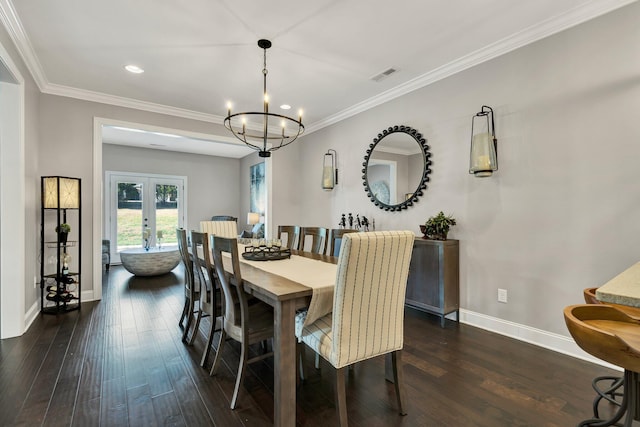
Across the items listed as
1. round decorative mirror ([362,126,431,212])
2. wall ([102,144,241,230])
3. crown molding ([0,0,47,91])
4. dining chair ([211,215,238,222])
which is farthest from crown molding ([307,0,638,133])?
wall ([102,144,241,230])

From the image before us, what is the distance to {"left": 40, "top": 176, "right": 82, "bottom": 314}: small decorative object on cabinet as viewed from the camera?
3.46 metres

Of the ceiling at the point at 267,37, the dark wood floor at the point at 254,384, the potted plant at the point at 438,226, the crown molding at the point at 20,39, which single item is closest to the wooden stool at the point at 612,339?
the dark wood floor at the point at 254,384

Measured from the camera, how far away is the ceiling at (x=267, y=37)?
232 cm

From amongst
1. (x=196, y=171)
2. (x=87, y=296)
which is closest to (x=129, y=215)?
(x=196, y=171)

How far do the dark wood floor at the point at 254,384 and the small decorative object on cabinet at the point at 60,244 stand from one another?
624mm

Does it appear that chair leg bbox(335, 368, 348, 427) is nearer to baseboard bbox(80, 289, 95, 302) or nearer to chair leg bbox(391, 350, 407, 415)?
chair leg bbox(391, 350, 407, 415)

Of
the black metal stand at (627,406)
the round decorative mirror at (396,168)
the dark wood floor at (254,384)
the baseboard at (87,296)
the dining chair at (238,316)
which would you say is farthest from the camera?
the baseboard at (87,296)

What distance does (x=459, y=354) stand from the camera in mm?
2463

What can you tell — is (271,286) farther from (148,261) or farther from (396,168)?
(148,261)

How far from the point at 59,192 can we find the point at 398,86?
419 centimetres

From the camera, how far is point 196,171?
7949 mm

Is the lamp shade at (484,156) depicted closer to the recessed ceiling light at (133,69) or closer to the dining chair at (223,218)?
the recessed ceiling light at (133,69)

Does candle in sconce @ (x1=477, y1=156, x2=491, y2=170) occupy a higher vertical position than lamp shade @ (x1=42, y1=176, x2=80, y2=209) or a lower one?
higher

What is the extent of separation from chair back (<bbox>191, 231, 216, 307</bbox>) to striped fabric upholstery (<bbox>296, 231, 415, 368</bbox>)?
34.8 inches
